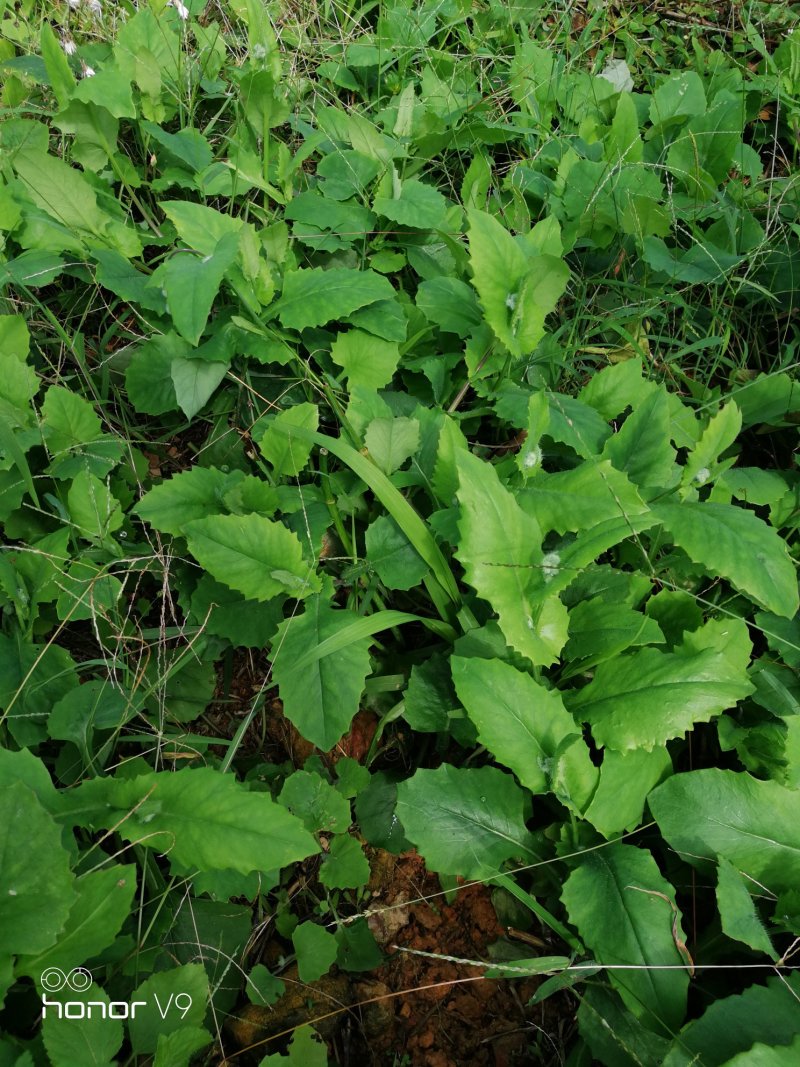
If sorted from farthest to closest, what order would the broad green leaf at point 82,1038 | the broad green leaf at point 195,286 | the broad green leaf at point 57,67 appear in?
the broad green leaf at point 57,67, the broad green leaf at point 195,286, the broad green leaf at point 82,1038

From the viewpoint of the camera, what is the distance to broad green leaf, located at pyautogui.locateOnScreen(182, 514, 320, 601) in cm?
154

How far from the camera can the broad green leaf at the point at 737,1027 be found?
116 cm

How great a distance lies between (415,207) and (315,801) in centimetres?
153

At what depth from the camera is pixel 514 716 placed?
55.1 inches

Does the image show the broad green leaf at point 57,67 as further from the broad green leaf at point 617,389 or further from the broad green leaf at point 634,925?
the broad green leaf at point 634,925

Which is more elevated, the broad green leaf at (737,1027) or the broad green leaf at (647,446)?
the broad green leaf at (647,446)

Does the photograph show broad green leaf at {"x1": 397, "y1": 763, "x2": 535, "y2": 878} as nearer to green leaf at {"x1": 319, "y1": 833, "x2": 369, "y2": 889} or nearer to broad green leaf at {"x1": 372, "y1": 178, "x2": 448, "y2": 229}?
green leaf at {"x1": 319, "y1": 833, "x2": 369, "y2": 889}

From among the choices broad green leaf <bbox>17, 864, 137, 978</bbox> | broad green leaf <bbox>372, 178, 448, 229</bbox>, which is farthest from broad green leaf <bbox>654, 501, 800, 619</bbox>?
broad green leaf <bbox>17, 864, 137, 978</bbox>

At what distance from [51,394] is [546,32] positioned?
2.46 m

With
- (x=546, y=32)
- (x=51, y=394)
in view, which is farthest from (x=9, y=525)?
(x=546, y=32)

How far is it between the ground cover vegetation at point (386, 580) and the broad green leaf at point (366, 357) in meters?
0.01

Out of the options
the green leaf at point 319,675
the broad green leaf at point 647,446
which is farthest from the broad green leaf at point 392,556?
the broad green leaf at point 647,446

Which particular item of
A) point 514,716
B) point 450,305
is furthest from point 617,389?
point 514,716

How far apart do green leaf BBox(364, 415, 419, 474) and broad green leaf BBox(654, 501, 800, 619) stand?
0.56 meters
